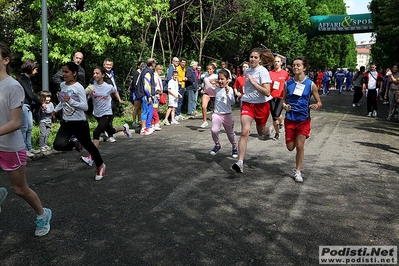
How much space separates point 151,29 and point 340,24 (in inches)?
770

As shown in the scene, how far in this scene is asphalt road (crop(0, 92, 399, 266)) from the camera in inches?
149

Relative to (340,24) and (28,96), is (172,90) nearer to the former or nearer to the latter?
(28,96)

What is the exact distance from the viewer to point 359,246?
398 cm

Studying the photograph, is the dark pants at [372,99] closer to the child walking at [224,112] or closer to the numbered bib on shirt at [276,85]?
the numbered bib on shirt at [276,85]

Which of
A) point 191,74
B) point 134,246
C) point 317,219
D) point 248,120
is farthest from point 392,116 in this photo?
point 134,246

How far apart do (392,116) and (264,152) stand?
31.5 ft

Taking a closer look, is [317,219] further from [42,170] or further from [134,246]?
[42,170]

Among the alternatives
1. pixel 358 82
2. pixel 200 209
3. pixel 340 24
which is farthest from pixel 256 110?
pixel 340 24

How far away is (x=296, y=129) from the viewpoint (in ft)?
20.9

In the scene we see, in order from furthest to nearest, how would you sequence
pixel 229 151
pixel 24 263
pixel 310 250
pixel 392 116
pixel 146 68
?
1. pixel 392 116
2. pixel 146 68
3. pixel 229 151
4. pixel 310 250
5. pixel 24 263

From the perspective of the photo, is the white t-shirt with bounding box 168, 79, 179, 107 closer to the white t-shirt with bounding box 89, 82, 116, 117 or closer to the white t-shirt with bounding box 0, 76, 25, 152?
the white t-shirt with bounding box 89, 82, 116, 117

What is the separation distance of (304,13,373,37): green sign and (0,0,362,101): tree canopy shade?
6.21 metres

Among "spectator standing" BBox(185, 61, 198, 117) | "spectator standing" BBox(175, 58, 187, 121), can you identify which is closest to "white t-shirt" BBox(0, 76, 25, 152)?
"spectator standing" BBox(175, 58, 187, 121)

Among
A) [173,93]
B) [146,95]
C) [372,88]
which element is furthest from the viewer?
[372,88]
